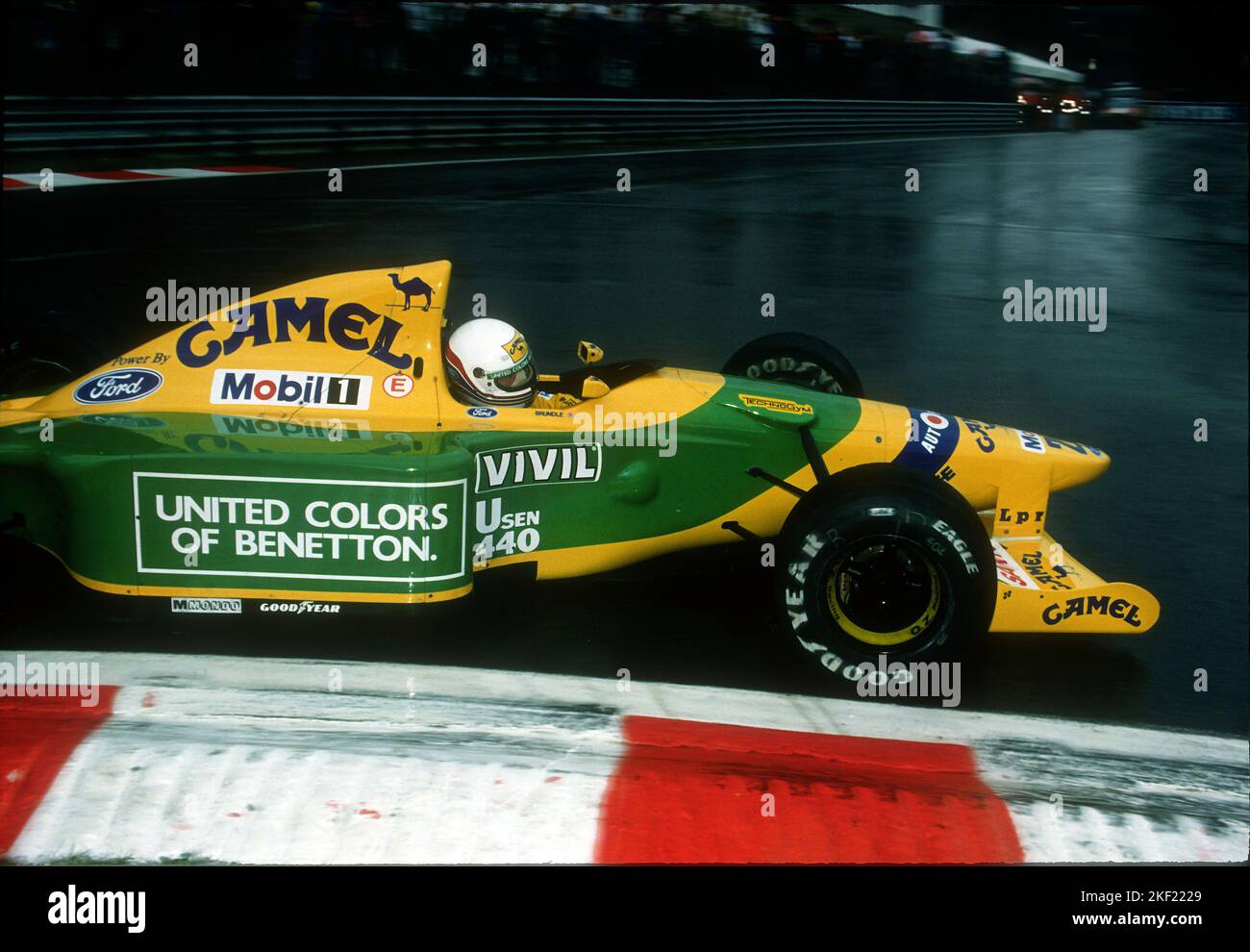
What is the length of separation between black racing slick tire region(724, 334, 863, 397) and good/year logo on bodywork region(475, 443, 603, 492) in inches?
59.5

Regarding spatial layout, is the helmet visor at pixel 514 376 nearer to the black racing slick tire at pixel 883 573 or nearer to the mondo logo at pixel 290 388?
the mondo logo at pixel 290 388

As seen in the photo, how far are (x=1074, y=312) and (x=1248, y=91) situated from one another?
15.5 meters

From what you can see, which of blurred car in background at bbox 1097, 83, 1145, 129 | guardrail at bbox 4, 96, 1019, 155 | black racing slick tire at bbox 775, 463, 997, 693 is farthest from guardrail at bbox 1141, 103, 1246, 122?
Answer: black racing slick tire at bbox 775, 463, 997, 693

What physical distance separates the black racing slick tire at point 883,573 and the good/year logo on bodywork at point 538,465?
0.82 meters

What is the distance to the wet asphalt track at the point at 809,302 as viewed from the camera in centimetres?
520

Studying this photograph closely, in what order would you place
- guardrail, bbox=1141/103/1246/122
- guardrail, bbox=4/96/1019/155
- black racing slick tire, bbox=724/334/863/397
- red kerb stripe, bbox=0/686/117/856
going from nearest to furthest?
→ red kerb stripe, bbox=0/686/117/856 → black racing slick tire, bbox=724/334/863/397 → guardrail, bbox=4/96/1019/155 → guardrail, bbox=1141/103/1246/122

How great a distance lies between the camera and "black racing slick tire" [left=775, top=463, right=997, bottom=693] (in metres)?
4.71

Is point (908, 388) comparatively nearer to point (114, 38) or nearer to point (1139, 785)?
point (1139, 785)

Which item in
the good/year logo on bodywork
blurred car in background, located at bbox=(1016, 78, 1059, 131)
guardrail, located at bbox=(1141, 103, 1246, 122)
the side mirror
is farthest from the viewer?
guardrail, located at bbox=(1141, 103, 1246, 122)

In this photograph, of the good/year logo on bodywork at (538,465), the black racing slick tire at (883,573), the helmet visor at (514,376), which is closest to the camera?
the black racing slick tire at (883,573)

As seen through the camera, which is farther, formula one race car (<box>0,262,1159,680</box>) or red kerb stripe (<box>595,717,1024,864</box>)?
formula one race car (<box>0,262,1159,680</box>)

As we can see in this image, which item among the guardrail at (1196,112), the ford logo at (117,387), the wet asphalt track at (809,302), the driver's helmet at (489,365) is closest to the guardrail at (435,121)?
the wet asphalt track at (809,302)

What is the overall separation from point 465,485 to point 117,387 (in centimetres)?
142

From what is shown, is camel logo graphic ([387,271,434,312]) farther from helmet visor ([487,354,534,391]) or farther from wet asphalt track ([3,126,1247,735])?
wet asphalt track ([3,126,1247,735])
